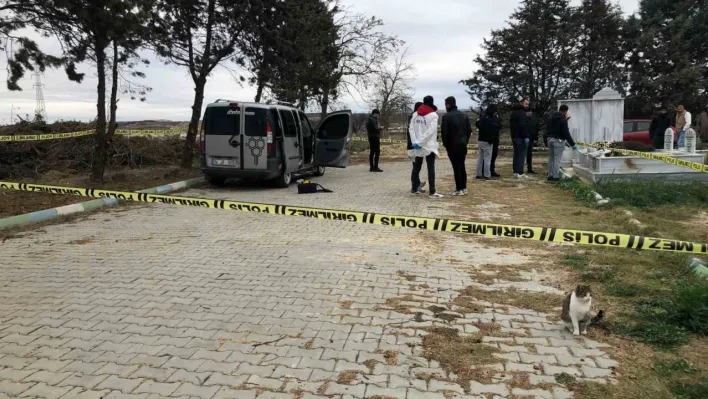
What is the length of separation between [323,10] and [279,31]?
6.96 m

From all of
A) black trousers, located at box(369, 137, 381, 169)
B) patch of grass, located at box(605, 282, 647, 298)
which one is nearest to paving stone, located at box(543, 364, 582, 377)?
patch of grass, located at box(605, 282, 647, 298)

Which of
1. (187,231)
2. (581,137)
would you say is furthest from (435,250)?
(581,137)

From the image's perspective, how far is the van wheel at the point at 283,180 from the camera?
1216cm

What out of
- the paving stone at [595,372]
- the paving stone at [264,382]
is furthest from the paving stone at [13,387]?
the paving stone at [595,372]

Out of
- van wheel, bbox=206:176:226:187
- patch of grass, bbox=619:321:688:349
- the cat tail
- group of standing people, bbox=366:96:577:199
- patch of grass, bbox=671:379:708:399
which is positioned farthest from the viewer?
van wheel, bbox=206:176:226:187

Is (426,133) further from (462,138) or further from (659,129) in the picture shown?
(659,129)

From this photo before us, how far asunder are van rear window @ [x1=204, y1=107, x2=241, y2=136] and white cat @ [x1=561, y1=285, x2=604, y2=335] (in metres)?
8.81

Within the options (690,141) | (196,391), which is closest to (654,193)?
(690,141)

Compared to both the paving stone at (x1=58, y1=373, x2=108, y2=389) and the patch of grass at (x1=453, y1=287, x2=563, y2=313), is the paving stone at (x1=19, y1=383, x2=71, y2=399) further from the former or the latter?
the patch of grass at (x1=453, y1=287, x2=563, y2=313)

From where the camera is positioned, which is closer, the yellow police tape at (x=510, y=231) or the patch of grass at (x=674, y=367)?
the patch of grass at (x=674, y=367)

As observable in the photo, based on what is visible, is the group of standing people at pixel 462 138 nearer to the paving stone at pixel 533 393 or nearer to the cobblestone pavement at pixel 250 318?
the cobblestone pavement at pixel 250 318

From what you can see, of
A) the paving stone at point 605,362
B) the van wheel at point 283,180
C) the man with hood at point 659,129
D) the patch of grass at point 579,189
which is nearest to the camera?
the paving stone at point 605,362

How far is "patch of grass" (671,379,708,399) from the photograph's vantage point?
112 inches

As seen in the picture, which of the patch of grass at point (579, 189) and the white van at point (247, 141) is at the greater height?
the white van at point (247, 141)
